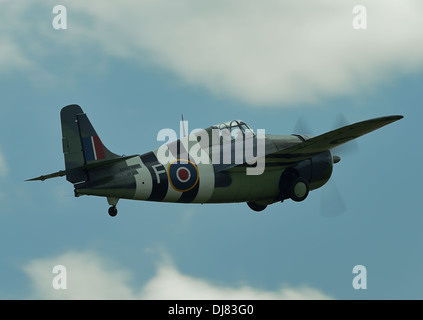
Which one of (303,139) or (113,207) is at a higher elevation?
(303,139)

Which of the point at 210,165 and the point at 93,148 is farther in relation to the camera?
the point at 210,165

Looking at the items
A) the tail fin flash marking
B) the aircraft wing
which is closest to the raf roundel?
the tail fin flash marking

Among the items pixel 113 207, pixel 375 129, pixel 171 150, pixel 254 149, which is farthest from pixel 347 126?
pixel 113 207

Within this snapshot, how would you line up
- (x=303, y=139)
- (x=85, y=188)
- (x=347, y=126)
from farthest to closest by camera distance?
1. (x=303, y=139)
2. (x=347, y=126)
3. (x=85, y=188)

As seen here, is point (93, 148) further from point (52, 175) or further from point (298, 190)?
point (298, 190)

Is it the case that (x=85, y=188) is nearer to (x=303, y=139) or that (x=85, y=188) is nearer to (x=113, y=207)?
(x=113, y=207)

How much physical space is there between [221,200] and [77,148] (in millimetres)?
5178

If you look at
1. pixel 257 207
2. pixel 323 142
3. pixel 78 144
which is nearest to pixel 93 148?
pixel 78 144

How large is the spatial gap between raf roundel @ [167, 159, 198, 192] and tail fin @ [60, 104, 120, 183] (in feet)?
6.71

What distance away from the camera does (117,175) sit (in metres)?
28.7

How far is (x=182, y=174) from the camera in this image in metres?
29.8

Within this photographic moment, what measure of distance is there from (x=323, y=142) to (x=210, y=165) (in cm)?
377

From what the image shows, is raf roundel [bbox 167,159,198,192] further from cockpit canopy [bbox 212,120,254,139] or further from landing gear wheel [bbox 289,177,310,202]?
landing gear wheel [bbox 289,177,310,202]

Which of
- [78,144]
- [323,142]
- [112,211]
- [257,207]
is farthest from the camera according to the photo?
[257,207]
